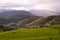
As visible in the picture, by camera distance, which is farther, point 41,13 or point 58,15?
point 41,13

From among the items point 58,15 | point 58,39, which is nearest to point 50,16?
point 58,15

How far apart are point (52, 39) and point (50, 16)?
115119mm

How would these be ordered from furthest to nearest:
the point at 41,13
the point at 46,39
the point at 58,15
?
1. the point at 41,13
2. the point at 58,15
3. the point at 46,39

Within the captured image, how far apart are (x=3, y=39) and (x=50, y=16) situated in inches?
4559

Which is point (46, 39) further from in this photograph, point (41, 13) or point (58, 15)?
point (41, 13)

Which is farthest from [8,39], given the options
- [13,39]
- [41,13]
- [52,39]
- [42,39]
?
[41,13]

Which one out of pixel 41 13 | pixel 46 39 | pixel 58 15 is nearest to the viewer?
pixel 46 39

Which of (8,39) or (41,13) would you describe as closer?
(8,39)

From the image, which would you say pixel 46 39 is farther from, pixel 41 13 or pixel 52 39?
pixel 41 13

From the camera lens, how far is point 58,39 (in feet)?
108

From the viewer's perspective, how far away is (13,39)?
33344mm

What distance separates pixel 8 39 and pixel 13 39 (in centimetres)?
115

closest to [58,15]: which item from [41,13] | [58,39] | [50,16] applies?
[50,16]

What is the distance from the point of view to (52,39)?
32750 mm
